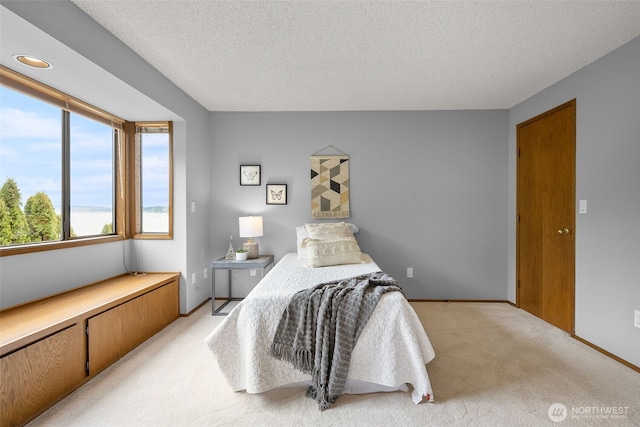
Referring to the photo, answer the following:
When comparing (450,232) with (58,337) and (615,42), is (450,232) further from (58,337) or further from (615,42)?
(58,337)

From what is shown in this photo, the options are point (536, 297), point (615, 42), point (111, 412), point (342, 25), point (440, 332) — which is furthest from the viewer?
point (536, 297)

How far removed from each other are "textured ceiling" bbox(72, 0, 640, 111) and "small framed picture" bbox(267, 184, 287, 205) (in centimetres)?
109

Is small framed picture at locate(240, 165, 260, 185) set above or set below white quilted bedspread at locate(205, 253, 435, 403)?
above

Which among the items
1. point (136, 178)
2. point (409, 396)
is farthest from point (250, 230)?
point (409, 396)

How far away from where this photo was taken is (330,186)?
3607 millimetres

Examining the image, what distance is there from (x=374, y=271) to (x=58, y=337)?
2.22m

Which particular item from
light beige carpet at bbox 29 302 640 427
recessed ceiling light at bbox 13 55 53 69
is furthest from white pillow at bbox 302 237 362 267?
recessed ceiling light at bbox 13 55 53 69

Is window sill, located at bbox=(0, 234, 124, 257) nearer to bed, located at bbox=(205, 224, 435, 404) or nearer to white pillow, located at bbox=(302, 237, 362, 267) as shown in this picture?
bed, located at bbox=(205, 224, 435, 404)

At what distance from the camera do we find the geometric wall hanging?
360cm

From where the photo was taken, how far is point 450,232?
3.57m

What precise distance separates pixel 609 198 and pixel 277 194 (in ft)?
10.5

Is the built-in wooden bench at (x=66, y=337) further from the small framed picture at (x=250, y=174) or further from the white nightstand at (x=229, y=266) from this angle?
the small framed picture at (x=250, y=174)

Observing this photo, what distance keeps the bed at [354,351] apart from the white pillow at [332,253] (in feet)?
2.86

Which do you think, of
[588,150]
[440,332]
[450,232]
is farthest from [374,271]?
[588,150]
